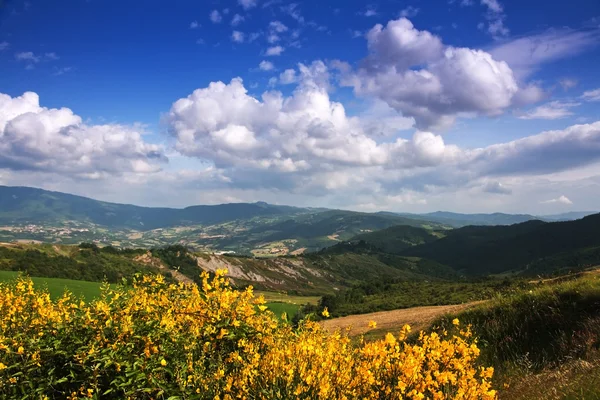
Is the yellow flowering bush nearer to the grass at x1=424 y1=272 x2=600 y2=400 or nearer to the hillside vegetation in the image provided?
the grass at x1=424 y1=272 x2=600 y2=400

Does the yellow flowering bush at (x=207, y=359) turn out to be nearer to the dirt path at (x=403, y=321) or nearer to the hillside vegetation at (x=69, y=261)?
the dirt path at (x=403, y=321)

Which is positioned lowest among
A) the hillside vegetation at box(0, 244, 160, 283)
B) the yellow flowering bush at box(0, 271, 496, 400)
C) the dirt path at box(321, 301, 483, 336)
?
the hillside vegetation at box(0, 244, 160, 283)

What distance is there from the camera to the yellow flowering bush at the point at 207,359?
5.24m

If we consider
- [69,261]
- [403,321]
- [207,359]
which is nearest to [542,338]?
[207,359]

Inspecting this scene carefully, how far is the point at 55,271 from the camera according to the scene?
12938cm

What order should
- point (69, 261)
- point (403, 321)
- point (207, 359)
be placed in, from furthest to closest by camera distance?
point (69, 261) < point (403, 321) < point (207, 359)

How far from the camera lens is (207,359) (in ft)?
20.3

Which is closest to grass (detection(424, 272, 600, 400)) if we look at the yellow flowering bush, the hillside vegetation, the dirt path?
the yellow flowering bush

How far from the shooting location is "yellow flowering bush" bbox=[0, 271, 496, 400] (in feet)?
17.2

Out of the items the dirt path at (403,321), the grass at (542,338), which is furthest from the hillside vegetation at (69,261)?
the grass at (542,338)

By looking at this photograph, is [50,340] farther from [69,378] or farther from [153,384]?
[153,384]

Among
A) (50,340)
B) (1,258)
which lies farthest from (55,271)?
(50,340)

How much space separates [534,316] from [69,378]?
13.6 m

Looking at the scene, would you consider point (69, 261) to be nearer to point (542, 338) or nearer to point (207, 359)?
point (207, 359)
